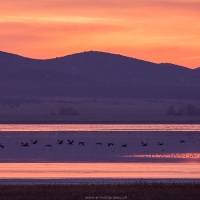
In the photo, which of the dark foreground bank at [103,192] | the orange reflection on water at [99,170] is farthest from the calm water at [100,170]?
the dark foreground bank at [103,192]

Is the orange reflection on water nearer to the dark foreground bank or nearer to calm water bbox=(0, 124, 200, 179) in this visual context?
calm water bbox=(0, 124, 200, 179)

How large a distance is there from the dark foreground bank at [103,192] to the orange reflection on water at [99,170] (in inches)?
244

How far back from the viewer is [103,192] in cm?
2733

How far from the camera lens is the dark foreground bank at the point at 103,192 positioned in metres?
26.8

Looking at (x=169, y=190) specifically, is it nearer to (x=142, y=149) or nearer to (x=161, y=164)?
(x=161, y=164)

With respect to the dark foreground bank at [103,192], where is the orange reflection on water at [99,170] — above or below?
below

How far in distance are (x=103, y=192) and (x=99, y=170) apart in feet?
33.7

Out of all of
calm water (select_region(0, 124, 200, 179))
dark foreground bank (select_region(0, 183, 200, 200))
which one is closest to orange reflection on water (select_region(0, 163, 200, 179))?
calm water (select_region(0, 124, 200, 179))

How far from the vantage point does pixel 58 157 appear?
46.8m

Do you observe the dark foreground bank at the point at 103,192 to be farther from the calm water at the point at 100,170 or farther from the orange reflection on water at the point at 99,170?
the orange reflection on water at the point at 99,170

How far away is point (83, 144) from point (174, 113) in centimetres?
12980

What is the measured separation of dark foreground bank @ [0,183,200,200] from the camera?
2684 centimetres

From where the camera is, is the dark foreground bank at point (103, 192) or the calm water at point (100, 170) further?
the calm water at point (100, 170)

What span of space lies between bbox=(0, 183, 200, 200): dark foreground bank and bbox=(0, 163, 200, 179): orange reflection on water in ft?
20.3
